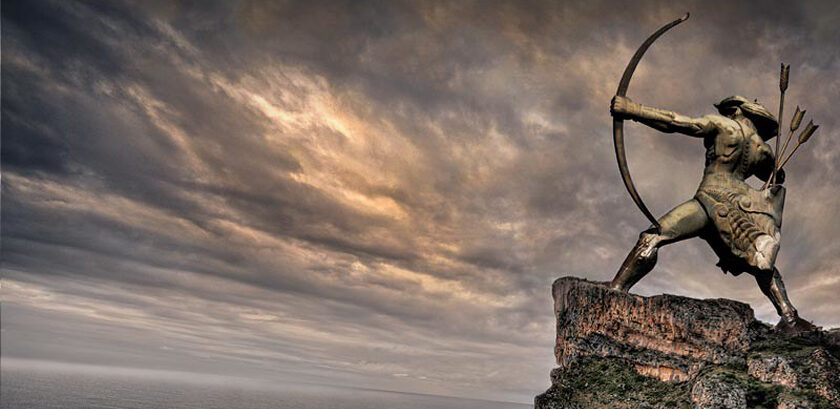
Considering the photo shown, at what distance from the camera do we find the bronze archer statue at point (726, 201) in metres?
13.5

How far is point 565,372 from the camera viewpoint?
44.9 feet

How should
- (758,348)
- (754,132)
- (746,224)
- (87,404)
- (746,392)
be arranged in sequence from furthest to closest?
(87,404)
(754,132)
(746,224)
(758,348)
(746,392)

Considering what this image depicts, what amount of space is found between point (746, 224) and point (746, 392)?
4.48 metres

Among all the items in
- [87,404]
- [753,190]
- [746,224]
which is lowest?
[87,404]

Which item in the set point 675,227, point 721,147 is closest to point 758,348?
point 675,227

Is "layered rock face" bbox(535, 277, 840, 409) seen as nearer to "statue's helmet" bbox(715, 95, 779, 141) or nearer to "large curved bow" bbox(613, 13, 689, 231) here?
"large curved bow" bbox(613, 13, 689, 231)

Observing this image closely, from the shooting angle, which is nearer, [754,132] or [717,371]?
[717,371]

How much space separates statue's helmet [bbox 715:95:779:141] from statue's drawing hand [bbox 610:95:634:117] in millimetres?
3530

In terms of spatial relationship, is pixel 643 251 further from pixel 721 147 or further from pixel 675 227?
pixel 721 147

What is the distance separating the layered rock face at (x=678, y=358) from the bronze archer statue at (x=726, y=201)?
0.88 metres

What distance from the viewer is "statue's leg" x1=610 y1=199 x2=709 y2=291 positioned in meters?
13.6

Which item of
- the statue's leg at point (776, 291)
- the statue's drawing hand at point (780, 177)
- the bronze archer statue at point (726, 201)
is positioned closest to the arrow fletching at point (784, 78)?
the bronze archer statue at point (726, 201)

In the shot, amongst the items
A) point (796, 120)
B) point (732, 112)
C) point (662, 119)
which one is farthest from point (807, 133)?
point (662, 119)

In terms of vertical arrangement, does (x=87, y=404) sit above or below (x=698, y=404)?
below
